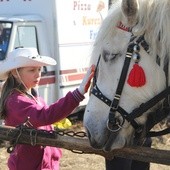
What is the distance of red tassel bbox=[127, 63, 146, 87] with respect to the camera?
6.53 ft

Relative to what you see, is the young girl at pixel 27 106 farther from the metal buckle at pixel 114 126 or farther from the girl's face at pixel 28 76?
the metal buckle at pixel 114 126

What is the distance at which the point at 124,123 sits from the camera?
2.04 meters

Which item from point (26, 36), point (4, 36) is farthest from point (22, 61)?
point (26, 36)

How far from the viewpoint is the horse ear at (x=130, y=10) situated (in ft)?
6.26

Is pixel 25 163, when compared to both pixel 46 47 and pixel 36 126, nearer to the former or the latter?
pixel 36 126

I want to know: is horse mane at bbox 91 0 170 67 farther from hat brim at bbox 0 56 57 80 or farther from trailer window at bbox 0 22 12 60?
trailer window at bbox 0 22 12 60

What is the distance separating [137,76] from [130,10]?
297 millimetres

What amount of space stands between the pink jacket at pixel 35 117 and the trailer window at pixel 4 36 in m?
3.31

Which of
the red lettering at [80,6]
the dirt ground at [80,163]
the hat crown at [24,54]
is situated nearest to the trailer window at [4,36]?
the red lettering at [80,6]

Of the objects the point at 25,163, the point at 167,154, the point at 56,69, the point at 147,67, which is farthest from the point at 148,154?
the point at 56,69

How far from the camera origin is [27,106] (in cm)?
241

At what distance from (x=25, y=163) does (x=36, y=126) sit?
0.22 metres

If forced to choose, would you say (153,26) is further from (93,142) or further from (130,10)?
(93,142)

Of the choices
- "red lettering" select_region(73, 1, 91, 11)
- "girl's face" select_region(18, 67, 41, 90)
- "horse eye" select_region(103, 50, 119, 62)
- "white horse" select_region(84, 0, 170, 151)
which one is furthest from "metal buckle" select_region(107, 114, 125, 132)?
"red lettering" select_region(73, 1, 91, 11)
